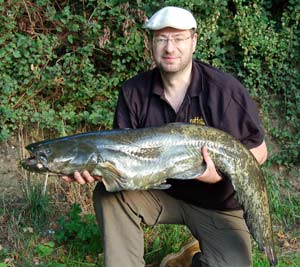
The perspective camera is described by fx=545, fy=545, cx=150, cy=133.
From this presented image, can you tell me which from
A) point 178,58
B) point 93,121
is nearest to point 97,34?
point 93,121

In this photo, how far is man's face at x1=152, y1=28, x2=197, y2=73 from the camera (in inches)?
150

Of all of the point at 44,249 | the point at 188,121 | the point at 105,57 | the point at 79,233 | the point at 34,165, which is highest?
the point at 105,57

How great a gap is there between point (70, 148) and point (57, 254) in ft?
5.20

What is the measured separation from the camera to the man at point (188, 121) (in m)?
3.78

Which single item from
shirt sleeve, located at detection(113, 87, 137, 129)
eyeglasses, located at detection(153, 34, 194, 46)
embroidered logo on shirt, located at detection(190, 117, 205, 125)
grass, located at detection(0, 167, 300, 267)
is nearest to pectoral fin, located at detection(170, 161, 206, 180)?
embroidered logo on shirt, located at detection(190, 117, 205, 125)

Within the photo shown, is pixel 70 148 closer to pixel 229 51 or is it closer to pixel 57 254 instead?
pixel 57 254

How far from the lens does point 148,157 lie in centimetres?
343

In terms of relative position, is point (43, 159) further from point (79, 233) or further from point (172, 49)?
point (79, 233)

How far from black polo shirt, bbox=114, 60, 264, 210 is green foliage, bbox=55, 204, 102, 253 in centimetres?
95

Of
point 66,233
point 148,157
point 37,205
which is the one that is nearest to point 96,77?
point 37,205

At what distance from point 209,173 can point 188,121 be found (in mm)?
482

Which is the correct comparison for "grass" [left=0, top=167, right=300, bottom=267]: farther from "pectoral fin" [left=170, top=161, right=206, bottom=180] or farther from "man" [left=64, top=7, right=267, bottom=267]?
"pectoral fin" [left=170, top=161, right=206, bottom=180]

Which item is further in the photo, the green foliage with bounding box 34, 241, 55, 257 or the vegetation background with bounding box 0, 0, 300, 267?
the vegetation background with bounding box 0, 0, 300, 267

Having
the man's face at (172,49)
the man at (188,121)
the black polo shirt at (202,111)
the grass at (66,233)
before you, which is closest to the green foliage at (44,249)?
the grass at (66,233)
